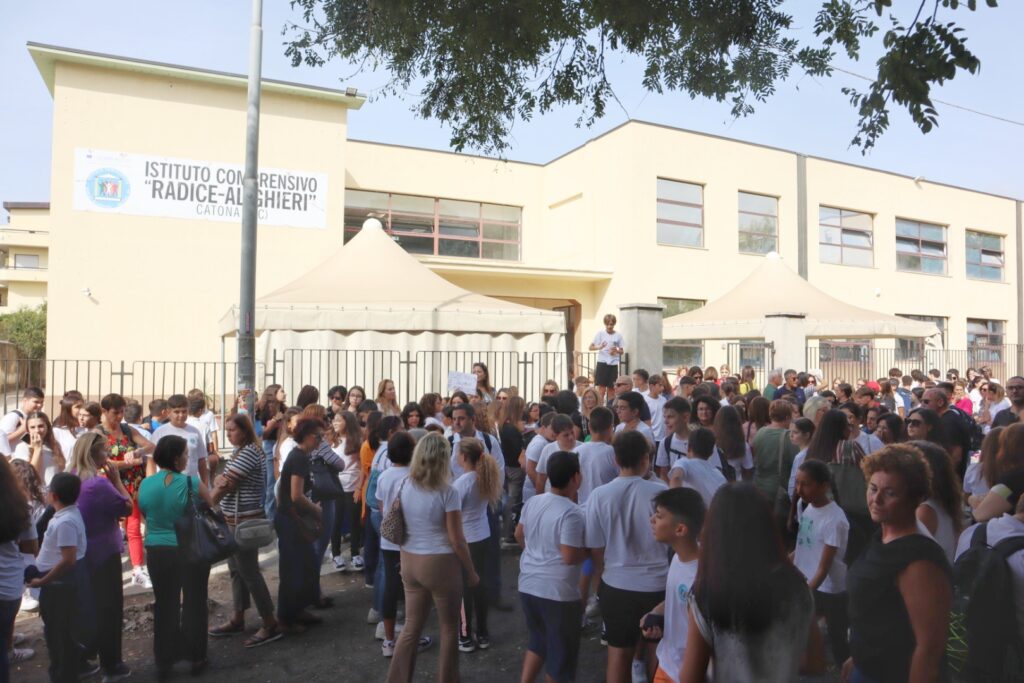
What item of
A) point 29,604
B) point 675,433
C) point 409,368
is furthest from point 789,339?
point 29,604

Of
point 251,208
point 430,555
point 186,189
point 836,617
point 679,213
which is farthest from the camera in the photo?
point 679,213

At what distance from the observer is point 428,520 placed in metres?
4.31

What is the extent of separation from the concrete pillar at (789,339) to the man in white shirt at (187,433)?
36.2 feet

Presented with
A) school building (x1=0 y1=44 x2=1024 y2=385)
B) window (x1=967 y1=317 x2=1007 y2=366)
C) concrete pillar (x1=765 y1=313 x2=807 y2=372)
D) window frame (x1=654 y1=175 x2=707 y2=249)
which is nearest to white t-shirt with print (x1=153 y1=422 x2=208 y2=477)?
school building (x1=0 y1=44 x2=1024 y2=385)

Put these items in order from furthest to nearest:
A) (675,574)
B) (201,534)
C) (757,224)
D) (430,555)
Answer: (757,224)
(201,534)
(430,555)
(675,574)

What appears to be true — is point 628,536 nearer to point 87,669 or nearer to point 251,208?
point 87,669

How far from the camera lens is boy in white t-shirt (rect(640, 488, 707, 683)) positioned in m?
2.93

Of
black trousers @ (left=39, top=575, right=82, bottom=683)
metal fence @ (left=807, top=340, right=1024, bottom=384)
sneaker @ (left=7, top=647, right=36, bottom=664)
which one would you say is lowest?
sneaker @ (left=7, top=647, right=36, bottom=664)

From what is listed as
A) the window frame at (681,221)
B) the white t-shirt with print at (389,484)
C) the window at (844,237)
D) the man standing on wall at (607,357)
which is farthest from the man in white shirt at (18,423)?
the window at (844,237)

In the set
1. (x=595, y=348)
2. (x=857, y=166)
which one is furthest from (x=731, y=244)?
(x=595, y=348)

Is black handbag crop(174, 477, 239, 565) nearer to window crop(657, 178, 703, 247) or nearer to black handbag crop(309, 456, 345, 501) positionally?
black handbag crop(309, 456, 345, 501)

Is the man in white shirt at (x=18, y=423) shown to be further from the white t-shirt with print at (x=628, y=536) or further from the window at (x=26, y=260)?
the window at (x=26, y=260)

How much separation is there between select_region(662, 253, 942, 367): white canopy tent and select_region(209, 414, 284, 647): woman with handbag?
11364mm

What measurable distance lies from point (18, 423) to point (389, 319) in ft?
21.6
